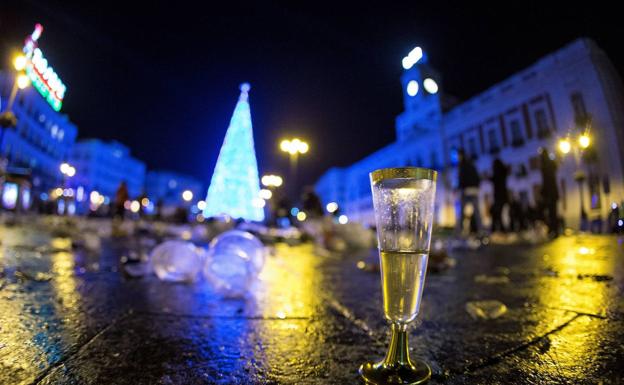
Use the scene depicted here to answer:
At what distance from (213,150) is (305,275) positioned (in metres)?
42.2

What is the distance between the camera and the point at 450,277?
2303 mm

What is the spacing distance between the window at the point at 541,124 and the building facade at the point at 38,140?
39607 millimetres

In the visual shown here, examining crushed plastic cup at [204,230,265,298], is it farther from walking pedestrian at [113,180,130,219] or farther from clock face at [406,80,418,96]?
clock face at [406,80,418,96]

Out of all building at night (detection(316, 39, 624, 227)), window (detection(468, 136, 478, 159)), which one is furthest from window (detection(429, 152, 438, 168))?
window (detection(468, 136, 478, 159))

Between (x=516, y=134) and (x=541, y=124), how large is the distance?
2.32 meters

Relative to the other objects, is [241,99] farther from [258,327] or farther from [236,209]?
[258,327]

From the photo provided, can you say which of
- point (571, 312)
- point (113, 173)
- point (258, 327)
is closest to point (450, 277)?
point (571, 312)

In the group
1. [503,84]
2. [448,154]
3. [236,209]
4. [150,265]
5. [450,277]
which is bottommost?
[450,277]

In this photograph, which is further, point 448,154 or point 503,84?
point 448,154

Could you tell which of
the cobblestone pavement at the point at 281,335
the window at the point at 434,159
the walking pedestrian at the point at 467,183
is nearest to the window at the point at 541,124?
the window at the point at 434,159

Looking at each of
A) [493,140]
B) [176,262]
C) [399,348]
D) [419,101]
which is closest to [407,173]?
[399,348]

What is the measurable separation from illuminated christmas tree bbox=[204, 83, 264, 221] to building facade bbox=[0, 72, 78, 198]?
22261 millimetres

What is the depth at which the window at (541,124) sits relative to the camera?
62.4 ft

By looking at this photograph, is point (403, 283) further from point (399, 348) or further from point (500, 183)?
point (500, 183)
